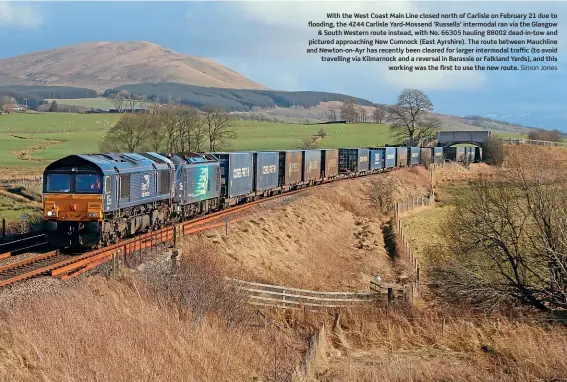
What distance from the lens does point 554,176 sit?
2755cm

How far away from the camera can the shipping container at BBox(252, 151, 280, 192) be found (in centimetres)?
4381

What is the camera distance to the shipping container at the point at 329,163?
62.1m

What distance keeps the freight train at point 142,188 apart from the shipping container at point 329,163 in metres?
11.2

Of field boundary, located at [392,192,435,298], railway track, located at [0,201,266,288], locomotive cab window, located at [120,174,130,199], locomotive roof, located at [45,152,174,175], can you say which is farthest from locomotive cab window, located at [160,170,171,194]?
field boundary, located at [392,192,435,298]

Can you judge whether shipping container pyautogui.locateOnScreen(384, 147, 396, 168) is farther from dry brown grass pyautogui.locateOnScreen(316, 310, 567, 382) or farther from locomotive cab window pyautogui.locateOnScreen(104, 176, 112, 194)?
locomotive cab window pyautogui.locateOnScreen(104, 176, 112, 194)

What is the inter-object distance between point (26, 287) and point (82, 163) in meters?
7.09

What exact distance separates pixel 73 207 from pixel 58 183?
3.81 feet

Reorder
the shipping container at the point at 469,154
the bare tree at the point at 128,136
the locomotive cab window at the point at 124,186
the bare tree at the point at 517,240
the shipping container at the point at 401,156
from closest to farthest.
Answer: the locomotive cab window at the point at 124,186 < the bare tree at the point at 517,240 < the bare tree at the point at 128,136 < the shipping container at the point at 401,156 < the shipping container at the point at 469,154

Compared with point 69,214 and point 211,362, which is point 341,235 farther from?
point 211,362

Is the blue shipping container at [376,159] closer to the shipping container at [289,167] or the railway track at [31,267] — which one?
the shipping container at [289,167]

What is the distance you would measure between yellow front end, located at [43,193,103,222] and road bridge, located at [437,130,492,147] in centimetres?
10555

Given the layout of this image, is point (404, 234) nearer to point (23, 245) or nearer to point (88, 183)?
point (23, 245)

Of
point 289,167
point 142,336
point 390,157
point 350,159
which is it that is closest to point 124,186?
point 142,336

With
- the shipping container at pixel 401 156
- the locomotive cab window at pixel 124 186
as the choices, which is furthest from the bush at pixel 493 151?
the locomotive cab window at pixel 124 186
